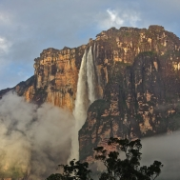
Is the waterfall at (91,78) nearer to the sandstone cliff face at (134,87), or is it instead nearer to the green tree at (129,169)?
the sandstone cliff face at (134,87)

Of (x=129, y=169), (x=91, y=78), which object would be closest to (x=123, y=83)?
(x=91, y=78)

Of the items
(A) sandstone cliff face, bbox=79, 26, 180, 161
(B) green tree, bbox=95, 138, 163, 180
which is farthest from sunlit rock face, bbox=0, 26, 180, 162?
(B) green tree, bbox=95, 138, 163, 180

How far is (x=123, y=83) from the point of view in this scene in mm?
143250

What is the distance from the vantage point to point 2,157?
151625 mm

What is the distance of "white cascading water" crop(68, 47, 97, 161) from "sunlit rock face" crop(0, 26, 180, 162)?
7.50 feet

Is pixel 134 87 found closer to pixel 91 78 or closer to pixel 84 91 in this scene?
pixel 91 78

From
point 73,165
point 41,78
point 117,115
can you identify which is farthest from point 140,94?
point 73,165

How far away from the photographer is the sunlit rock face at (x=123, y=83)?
438ft

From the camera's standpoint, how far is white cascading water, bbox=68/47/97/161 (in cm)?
15262

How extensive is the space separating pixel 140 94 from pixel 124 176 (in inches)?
3341

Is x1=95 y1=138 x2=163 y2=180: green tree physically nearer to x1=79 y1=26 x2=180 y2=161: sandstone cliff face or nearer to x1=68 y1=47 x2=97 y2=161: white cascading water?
x1=79 y1=26 x2=180 y2=161: sandstone cliff face

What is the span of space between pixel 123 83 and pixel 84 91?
18.5 metres

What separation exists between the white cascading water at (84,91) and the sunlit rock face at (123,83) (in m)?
2.29

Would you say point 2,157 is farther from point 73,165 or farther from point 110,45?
point 73,165
